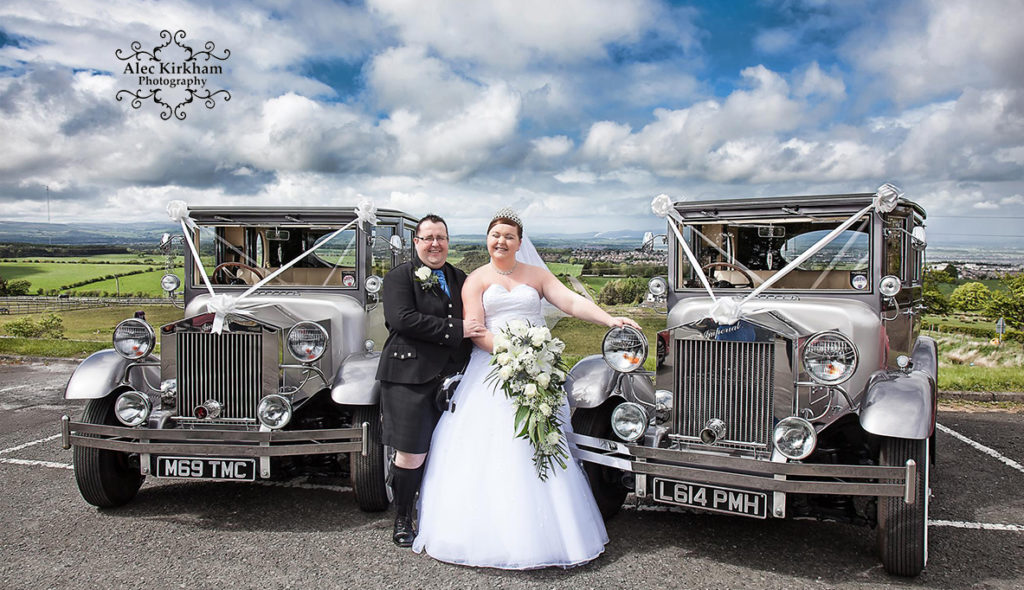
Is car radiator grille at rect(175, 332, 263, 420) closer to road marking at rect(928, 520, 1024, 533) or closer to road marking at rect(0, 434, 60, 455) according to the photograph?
road marking at rect(0, 434, 60, 455)

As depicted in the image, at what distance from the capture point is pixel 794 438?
3562mm

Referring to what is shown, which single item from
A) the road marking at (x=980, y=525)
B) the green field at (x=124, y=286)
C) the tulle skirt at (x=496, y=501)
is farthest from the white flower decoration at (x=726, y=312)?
the green field at (x=124, y=286)

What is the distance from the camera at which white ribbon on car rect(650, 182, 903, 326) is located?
12.6ft

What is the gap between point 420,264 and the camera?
4254 millimetres

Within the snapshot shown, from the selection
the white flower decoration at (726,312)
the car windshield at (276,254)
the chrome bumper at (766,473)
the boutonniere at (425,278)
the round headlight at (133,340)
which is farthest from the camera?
the car windshield at (276,254)

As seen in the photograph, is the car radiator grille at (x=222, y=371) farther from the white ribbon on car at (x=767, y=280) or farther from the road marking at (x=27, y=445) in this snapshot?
the road marking at (x=27, y=445)

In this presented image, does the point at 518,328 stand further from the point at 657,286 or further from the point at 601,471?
the point at 657,286

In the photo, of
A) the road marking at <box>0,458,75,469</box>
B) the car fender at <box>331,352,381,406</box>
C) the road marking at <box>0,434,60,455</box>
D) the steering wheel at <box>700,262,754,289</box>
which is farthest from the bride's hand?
the road marking at <box>0,434,60,455</box>

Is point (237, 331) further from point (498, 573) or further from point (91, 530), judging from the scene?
point (498, 573)

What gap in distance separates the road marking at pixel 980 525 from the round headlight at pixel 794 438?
5.66 feet

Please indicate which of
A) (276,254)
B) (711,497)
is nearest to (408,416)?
(711,497)

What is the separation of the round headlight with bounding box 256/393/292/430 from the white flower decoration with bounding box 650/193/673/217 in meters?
3.12

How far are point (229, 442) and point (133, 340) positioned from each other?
1.27 metres

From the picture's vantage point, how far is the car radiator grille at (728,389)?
12.4ft
